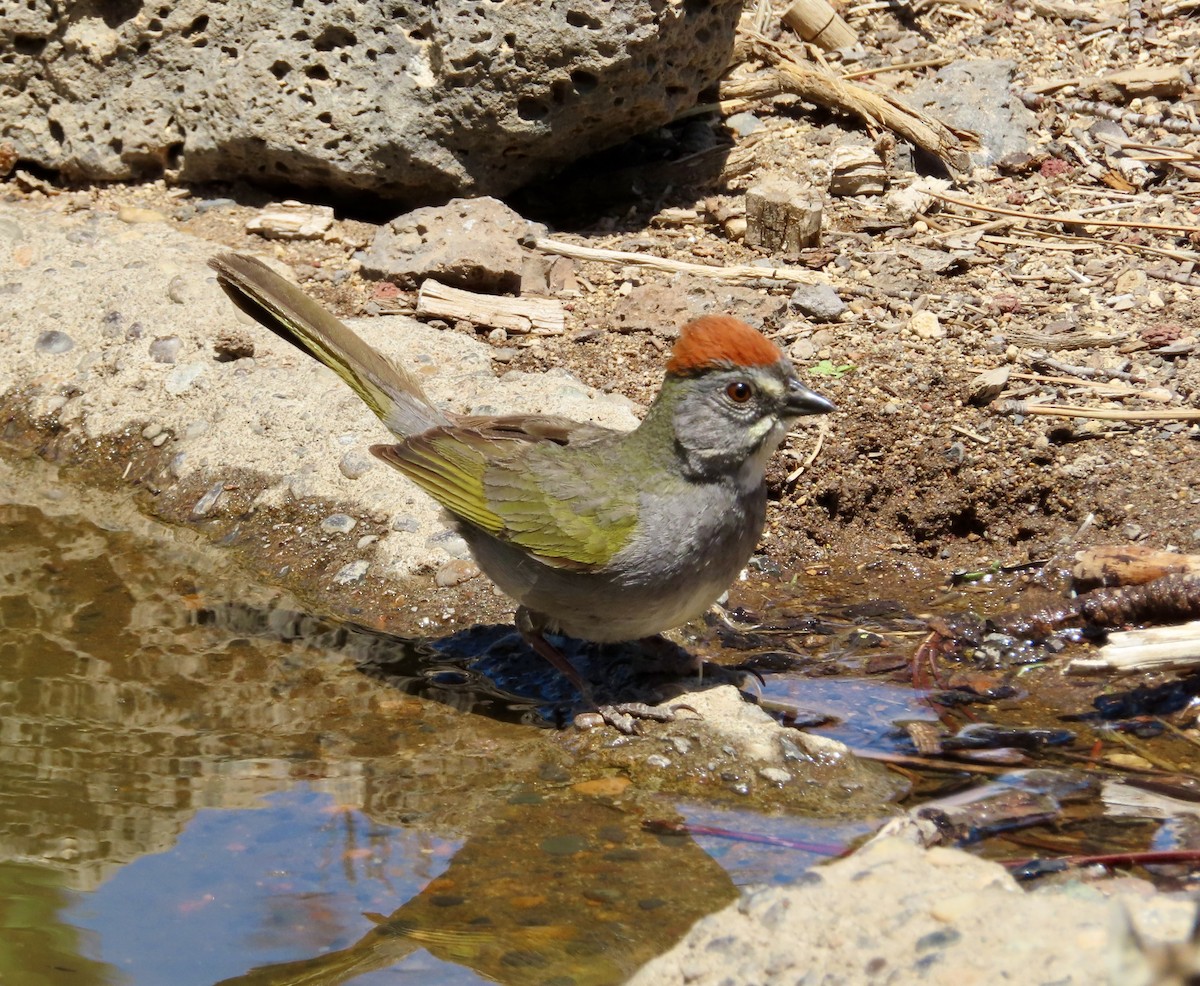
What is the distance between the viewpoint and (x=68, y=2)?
26.7ft

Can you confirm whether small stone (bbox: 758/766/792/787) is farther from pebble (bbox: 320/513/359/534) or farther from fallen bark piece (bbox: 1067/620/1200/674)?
pebble (bbox: 320/513/359/534)

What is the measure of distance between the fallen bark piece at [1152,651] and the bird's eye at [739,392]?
1.31 meters

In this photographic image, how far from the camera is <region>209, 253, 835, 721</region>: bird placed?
461 centimetres

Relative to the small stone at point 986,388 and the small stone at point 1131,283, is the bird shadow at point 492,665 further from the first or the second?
the small stone at point 1131,283

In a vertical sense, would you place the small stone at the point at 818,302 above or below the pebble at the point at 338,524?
above

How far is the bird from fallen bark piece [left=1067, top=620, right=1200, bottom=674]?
113cm

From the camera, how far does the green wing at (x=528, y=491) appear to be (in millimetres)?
4688

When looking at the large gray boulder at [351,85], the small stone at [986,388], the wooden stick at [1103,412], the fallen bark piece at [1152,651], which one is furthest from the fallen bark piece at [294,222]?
the fallen bark piece at [1152,651]

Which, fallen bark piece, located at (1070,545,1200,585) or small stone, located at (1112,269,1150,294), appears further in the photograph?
small stone, located at (1112,269,1150,294)

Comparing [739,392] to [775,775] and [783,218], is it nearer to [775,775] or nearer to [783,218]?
[775,775]

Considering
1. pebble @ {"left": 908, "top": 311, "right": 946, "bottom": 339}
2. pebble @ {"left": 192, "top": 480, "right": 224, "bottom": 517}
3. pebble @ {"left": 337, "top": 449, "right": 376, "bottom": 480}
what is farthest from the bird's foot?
pebble @ {"left": 908, "top": 311, "right": 946, "bottom": 339}

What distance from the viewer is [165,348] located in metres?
6.91

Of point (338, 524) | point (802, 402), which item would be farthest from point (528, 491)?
point (338, 524)

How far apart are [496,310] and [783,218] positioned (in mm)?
1574
